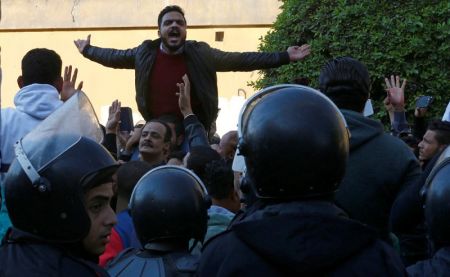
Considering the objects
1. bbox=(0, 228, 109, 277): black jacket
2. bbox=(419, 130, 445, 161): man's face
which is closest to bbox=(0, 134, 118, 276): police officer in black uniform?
bbox=(0, 228, 109, 277): black jacket

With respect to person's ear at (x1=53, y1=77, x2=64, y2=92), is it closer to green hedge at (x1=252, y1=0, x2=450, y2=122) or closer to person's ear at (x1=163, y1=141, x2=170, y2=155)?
person's ear at (x1=163, y1=141, x2=170, y2=155)

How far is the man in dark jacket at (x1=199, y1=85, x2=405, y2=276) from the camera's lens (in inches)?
101

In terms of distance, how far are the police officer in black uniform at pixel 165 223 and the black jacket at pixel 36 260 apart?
796 millimetres

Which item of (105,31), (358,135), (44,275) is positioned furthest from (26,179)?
(105,31)

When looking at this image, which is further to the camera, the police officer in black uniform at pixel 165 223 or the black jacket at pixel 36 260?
the police officer in black uniform at pixel 165 223

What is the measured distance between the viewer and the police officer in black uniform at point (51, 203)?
10.3 feet

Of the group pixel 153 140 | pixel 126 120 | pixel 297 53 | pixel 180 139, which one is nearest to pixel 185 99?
pixel 153 140

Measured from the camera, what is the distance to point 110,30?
19.8 meters

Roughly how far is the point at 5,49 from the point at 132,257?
16.8 metres

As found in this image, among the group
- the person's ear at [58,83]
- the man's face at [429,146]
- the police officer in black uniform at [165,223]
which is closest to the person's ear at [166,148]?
the person's ear at [58,83]

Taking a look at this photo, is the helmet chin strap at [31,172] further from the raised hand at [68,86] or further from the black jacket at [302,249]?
the raised hand at [68,86]

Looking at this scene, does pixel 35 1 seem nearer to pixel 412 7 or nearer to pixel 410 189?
pixel 412 7

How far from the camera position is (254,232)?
8.57 feet

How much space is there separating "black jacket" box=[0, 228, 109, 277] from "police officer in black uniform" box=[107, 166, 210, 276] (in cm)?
80
